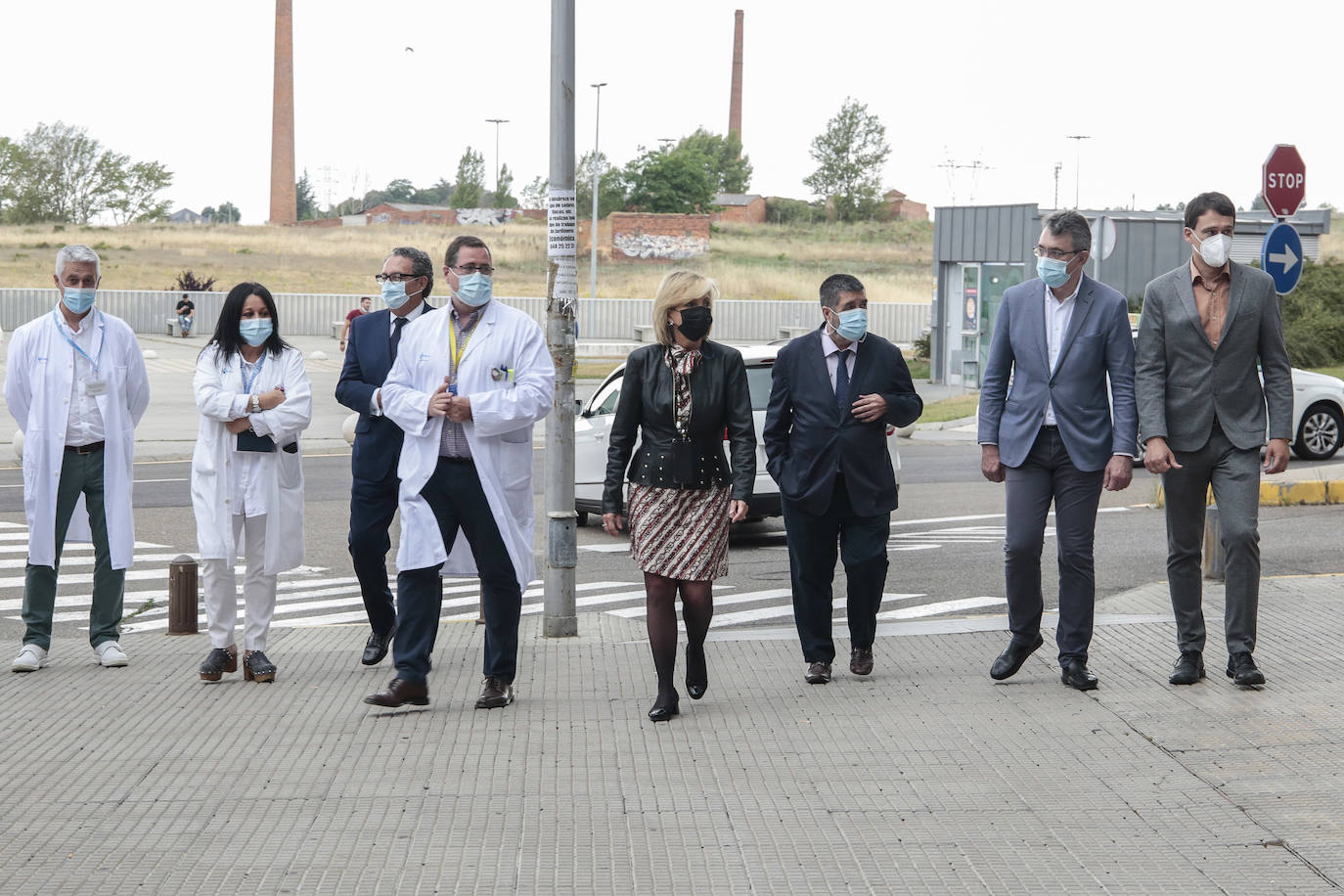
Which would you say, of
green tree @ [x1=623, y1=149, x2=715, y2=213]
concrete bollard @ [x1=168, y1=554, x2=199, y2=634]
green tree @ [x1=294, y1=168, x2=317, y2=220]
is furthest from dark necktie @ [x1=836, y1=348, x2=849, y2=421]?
green tree @ [x1=294, y1=168, x2=317, y2=220]

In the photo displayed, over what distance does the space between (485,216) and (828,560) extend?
331 ft

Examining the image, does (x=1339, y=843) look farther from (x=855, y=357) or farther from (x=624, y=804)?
(x=855, y=357)

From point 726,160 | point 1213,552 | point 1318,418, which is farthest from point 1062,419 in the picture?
point 726,160

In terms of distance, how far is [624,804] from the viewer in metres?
5.14

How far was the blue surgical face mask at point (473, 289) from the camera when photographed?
6469mm

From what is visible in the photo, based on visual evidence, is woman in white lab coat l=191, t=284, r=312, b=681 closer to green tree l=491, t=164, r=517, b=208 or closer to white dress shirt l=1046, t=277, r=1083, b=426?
white dress shirt l=1046, t=277, r=1083, b=426

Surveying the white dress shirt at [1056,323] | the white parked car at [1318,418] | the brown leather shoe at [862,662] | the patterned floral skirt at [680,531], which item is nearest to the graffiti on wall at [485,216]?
the white parked car at [1318,418]

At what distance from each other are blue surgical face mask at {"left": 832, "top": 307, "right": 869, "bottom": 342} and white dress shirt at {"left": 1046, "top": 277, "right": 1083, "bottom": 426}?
2.59 feet

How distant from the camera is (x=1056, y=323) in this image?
6734 millimetres

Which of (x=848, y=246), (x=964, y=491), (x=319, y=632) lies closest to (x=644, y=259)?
(x=848, y=246)

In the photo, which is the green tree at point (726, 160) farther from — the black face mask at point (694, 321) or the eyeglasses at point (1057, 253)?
the black face mask at point (694, 321)

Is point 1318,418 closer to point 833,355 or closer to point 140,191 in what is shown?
point 833,355

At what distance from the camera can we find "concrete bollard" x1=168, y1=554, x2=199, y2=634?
8750mm

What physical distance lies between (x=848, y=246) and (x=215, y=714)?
87261 millimetres
